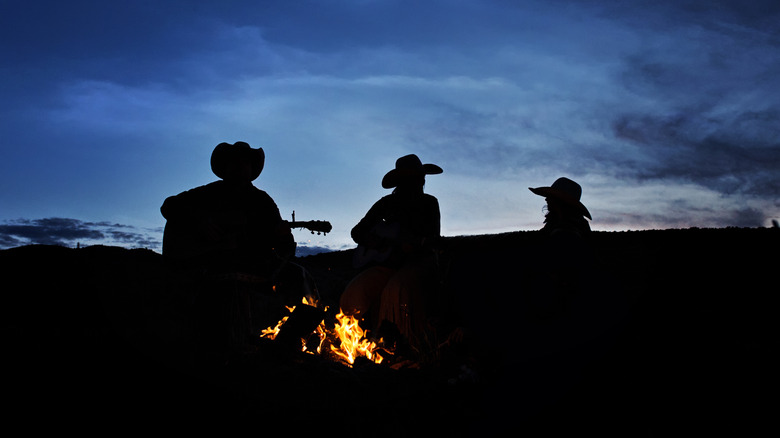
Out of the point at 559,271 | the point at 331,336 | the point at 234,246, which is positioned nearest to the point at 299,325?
the point at 331,336

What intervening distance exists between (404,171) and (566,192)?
2.74m

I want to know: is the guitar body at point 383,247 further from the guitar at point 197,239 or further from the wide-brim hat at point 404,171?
the guitar at point 197,239

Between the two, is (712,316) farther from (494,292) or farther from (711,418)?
(494,292)

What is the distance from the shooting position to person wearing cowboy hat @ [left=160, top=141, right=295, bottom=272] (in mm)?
6547

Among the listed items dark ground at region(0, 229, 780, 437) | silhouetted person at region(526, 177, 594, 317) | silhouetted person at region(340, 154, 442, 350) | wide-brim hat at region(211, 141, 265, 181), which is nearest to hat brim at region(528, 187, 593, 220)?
silhouetted person at region(526, 177, 594, 317)

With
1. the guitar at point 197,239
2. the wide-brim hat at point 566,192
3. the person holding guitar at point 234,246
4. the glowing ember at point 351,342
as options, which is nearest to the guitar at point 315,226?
the person holding guitar at point 234,246

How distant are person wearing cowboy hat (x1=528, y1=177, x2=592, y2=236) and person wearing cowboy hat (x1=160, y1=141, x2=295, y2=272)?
3198 millimetres

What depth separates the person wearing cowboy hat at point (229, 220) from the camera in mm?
6547

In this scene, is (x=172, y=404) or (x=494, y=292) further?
(x=172, y=404)

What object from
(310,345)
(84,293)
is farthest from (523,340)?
(84,293)

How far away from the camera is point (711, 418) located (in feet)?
16.2

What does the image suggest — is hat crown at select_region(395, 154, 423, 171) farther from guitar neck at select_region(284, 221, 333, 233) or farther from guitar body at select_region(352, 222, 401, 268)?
guitar neck at select_region(284, 221, 333, 233)

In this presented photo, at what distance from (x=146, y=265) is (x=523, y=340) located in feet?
32.8

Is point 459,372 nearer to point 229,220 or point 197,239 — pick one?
point 229,220
